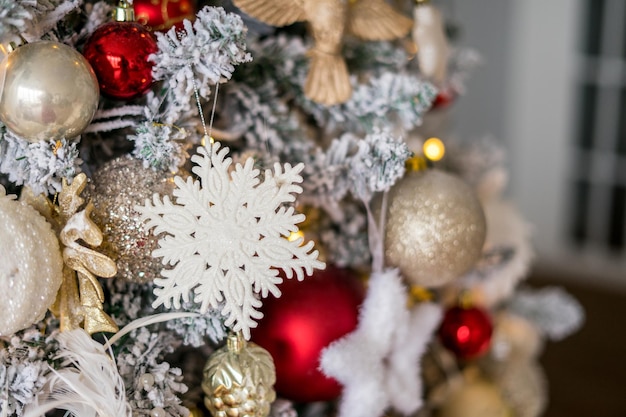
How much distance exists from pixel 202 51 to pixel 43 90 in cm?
10

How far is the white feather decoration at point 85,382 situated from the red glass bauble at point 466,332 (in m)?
0.38

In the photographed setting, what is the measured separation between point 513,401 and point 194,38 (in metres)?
0.54

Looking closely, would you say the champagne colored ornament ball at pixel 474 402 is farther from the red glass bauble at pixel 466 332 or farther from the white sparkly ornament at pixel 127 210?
the white sparkly ornament at pixel 127 210

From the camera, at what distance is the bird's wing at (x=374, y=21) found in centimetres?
57

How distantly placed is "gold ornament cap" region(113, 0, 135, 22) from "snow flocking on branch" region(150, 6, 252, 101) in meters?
0.03

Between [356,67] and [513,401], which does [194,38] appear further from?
[513,401]

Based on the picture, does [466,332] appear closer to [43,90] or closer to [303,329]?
[303,329]

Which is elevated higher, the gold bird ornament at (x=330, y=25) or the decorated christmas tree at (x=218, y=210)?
the gold bird ornament at (x=330, y=25)

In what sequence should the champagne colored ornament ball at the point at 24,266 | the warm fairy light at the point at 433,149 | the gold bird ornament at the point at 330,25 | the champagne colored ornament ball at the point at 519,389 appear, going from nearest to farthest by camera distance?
the champagne colored ornament ball at the point at 24,266 → the gold bird ornament at the point at 330,25 → the warm fairy light at the point at 433,149 → the champagne colored ornament ball at the point at 519,389

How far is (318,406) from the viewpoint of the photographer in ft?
2.04

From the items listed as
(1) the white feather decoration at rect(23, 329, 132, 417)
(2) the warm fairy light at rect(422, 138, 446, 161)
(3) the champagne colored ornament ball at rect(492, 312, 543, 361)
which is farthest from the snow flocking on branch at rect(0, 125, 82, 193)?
(3) the champagne colored ornament ball at rect(492, 312, 543, 361)

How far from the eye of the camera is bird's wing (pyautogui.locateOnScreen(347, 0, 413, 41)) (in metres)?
0.57

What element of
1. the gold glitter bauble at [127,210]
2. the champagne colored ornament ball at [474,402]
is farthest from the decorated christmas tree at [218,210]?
the champagne colored ornament ball at [474,402]

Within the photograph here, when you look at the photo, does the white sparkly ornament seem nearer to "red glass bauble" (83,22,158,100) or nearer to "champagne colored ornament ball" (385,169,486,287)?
"red glass bauble" (83,22,158,100)
